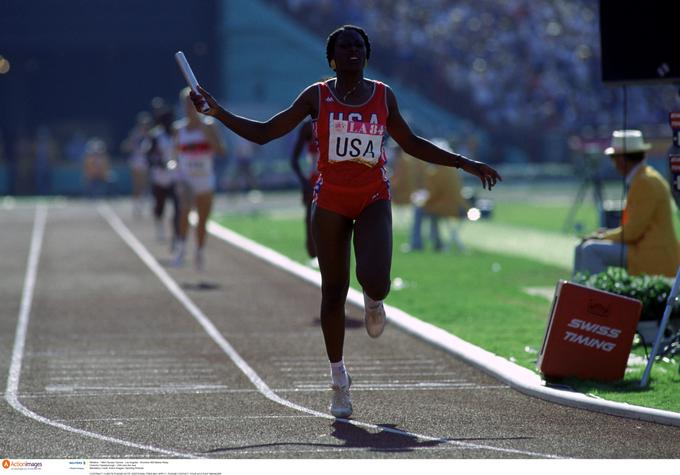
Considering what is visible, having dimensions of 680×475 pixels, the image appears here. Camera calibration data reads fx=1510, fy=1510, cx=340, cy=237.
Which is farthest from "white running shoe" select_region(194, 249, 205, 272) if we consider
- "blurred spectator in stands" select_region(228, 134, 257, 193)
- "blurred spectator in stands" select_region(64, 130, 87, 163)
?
"blurred spectator in stands" select_region(64, 130, 87, 163)

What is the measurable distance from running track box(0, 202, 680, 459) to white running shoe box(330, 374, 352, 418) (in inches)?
2.7

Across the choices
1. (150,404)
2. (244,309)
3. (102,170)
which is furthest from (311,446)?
(102,170)

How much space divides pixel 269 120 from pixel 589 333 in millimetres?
2563

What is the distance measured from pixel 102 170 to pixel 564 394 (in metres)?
37.0

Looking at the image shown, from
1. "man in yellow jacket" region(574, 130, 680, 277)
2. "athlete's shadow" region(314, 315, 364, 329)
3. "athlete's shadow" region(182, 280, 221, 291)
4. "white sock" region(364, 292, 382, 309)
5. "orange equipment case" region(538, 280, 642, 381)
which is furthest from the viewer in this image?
"athlete's shadow" region(182, 280, 221, 291)

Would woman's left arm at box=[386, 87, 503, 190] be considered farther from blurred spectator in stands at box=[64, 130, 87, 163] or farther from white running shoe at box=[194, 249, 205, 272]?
blurred spectator in stands at box=[64, 130, 87, 163]

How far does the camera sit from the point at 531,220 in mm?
31156

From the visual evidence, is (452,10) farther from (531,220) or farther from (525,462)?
(525,462)

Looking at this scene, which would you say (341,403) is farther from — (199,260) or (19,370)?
(199,260)

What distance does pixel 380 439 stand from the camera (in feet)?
23.7

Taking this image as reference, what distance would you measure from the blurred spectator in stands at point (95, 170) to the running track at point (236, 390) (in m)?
26.7

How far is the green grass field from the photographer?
31.3 ft

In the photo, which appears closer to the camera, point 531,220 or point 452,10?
point 531,220

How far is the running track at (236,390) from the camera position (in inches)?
278
